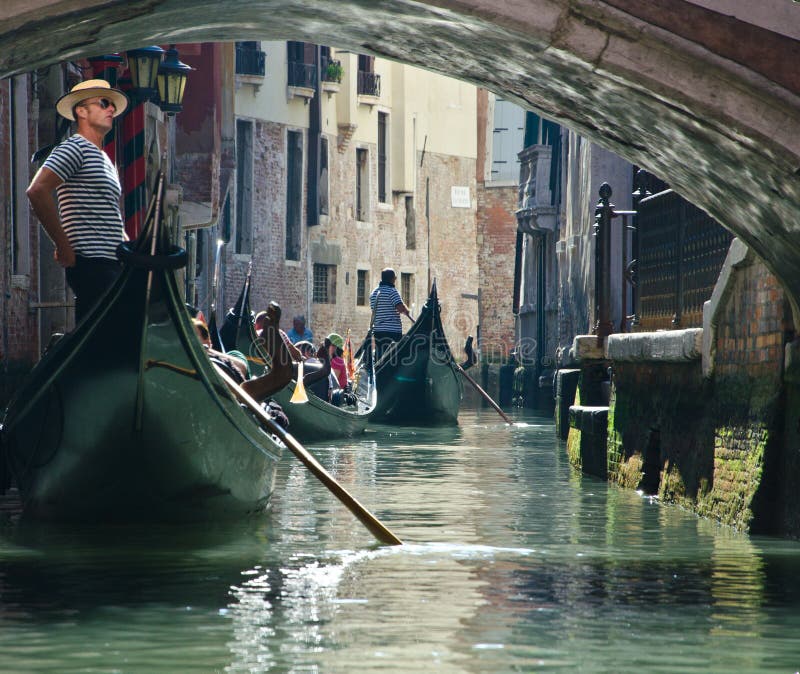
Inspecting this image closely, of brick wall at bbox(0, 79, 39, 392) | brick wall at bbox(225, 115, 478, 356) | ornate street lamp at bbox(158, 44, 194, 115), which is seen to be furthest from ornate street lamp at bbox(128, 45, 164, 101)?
brick wall at bbox(225, 115, 478, 356)

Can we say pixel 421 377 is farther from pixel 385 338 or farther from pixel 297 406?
pixel 297 406

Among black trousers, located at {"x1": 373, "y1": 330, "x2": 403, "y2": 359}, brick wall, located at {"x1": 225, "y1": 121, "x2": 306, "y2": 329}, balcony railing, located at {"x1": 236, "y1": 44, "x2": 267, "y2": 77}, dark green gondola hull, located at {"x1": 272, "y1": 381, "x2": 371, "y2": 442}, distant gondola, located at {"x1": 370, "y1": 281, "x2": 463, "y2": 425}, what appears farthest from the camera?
brick wall, located at {"x1": 225, "y1": 121, "x2": 306, "y2": 329}

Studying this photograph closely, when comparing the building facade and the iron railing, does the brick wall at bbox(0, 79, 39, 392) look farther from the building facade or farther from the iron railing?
the building facade

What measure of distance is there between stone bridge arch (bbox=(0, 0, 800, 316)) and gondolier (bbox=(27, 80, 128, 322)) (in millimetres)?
343

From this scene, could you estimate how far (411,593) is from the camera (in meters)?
4.98

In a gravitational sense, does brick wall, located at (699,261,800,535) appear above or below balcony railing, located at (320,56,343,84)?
below

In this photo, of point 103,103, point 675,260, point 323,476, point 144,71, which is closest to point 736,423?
point 675,260

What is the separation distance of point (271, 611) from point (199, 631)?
0.37m

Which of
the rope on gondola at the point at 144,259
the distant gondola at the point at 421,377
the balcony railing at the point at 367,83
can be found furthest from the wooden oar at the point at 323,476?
the balcony railing at the point at 367,83

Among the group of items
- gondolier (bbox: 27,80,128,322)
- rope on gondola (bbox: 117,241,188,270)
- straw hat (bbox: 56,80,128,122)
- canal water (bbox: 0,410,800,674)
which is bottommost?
canal water (bbox: 0,410,800,674)

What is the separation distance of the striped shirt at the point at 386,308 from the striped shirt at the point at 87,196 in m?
9.83

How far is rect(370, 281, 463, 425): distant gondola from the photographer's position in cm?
1716

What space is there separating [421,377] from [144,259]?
10815 millimetres

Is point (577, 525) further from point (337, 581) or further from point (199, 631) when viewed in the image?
point (199, 631)
